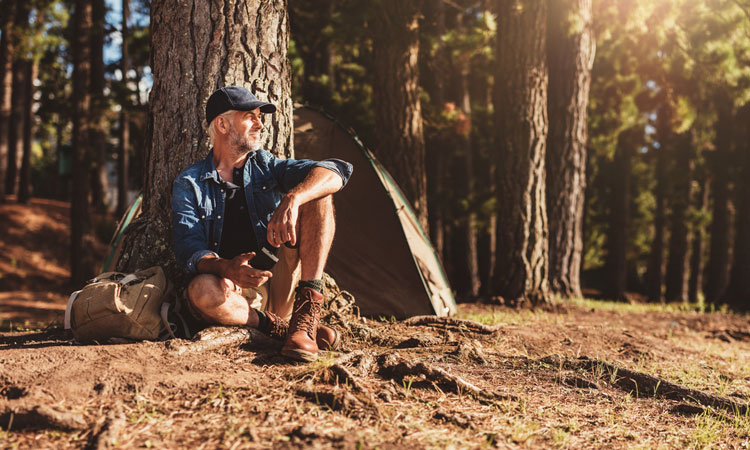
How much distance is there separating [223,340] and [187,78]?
1898 millimetres

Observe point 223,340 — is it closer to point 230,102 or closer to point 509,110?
point 230,102

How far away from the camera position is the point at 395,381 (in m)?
3.15

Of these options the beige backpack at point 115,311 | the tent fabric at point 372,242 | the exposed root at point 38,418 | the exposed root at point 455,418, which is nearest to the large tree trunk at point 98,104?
the tent fabric at point 372,242

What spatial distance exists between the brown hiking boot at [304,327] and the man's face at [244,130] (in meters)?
1.04

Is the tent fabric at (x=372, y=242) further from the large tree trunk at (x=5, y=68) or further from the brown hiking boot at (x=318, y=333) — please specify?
the large tree trunk at (x=5, y=68)

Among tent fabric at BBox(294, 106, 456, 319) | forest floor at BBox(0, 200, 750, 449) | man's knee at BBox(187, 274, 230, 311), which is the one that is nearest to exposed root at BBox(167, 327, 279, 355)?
forest floor at BBox(0, 200, 750, 449)

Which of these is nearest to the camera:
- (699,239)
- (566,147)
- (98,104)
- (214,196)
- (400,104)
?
(214,196)

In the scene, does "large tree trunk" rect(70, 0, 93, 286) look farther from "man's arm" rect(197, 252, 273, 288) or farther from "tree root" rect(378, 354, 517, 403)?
"tree root" rect(378, 354, 517, 403)

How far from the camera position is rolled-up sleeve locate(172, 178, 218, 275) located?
11.2ft

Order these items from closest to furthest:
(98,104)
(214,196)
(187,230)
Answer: (187,230)
(214,196)
(98,104)

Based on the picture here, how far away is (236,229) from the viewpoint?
12.5ft

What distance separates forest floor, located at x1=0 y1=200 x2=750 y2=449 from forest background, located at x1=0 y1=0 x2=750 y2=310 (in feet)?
6.23

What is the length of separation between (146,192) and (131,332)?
1.29 meters

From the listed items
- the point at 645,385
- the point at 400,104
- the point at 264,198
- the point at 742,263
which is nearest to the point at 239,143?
the point at 264,198
